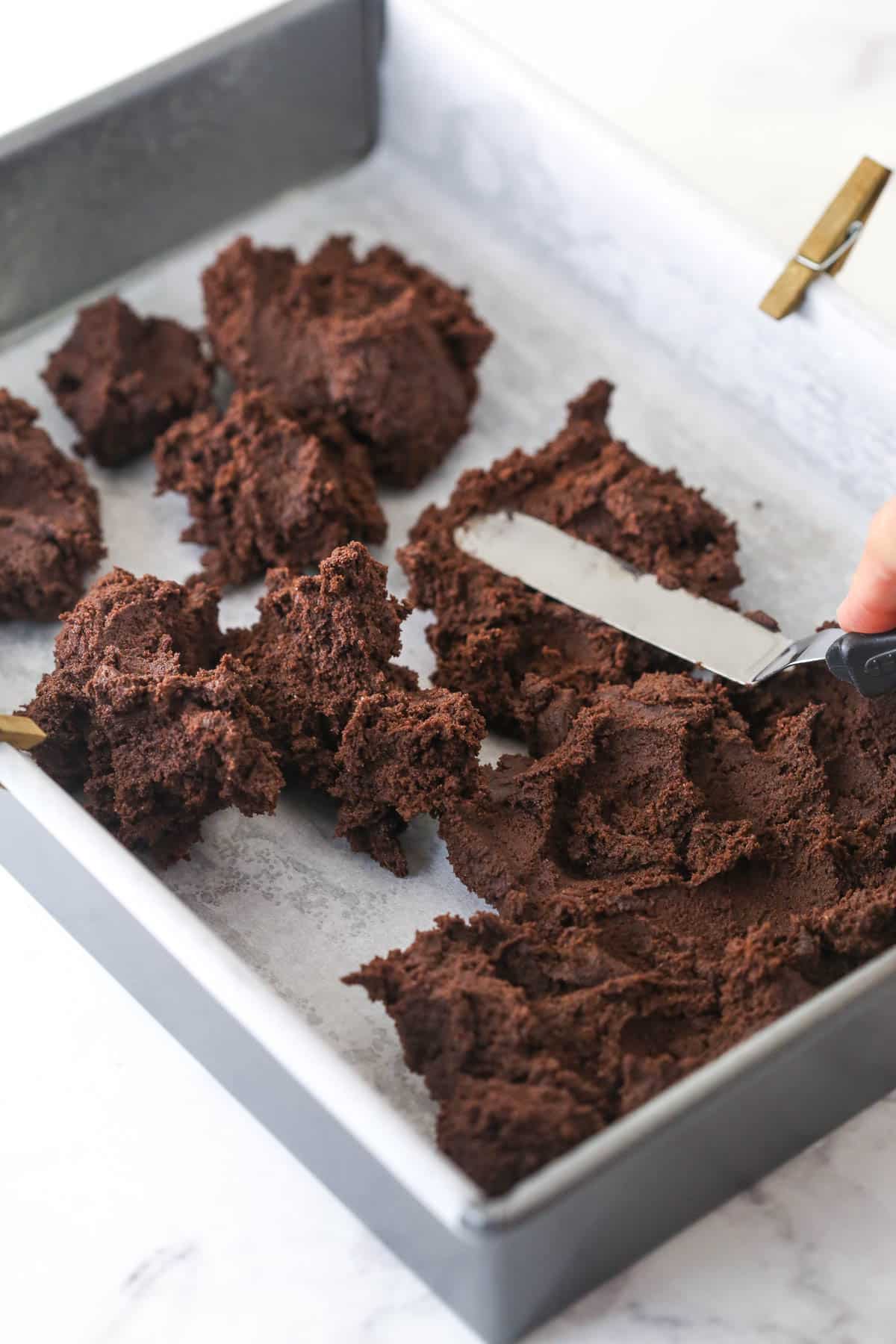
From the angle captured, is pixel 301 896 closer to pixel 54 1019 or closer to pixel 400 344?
pixel 54 1019

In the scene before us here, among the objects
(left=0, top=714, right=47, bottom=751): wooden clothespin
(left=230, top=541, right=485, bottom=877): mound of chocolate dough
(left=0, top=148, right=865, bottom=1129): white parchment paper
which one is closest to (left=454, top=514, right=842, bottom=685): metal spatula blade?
(left=0, top=148, right=865, bottom=1129): white parchment paper

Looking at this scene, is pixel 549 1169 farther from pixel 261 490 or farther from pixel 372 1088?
pixel 261 490

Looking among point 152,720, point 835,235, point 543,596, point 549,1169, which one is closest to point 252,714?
point 152,720

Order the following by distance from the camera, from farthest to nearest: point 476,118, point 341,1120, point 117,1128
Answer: point 476,118 → point 117,1128 → point 341,1120

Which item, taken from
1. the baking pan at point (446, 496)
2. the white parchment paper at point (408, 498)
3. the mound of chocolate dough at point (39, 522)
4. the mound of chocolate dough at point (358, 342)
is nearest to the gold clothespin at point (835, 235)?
the baking pan at point (446, 496)

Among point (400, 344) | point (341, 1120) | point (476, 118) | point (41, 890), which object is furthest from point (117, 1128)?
point (476, 118)

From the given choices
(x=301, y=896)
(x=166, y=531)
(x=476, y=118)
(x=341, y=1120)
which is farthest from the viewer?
(x=476, y=118)
